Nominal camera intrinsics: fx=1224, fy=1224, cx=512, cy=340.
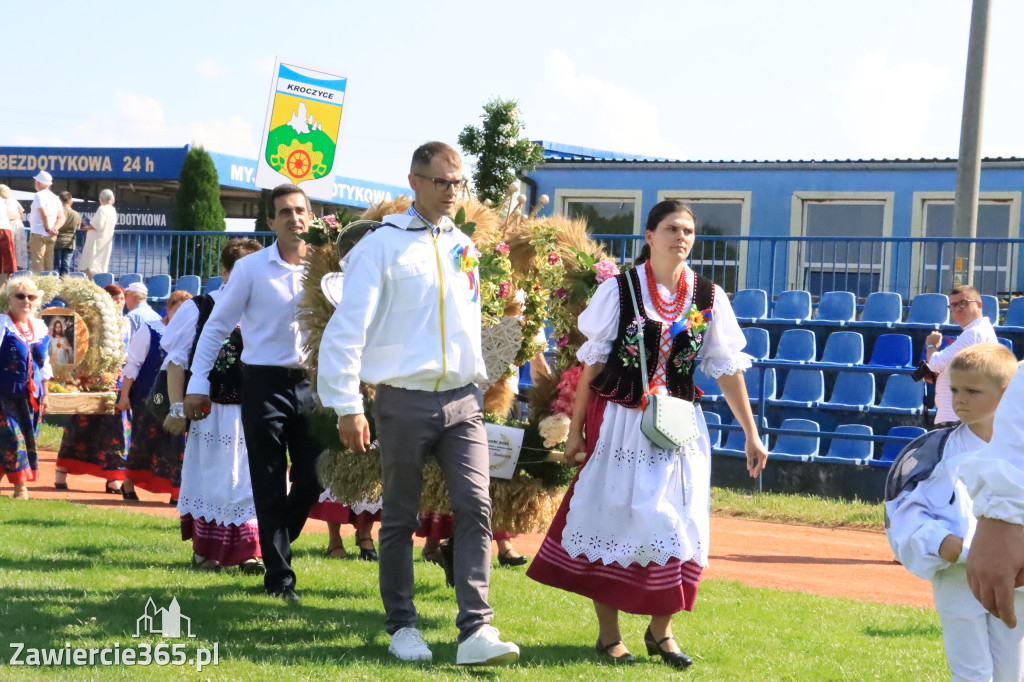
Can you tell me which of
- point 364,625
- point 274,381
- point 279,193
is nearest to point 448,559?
point 364,625

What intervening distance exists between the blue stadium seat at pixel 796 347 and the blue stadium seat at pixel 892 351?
68cm

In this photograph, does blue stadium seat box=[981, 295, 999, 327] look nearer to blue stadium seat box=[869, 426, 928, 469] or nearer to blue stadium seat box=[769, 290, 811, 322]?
blue stadium seat box=[869, 426, 928, 469]

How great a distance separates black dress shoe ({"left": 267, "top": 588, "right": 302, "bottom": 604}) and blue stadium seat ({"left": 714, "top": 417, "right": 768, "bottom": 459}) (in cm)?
752

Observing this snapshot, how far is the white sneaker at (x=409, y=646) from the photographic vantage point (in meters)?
5.19

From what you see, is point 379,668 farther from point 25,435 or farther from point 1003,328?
point 1003,328

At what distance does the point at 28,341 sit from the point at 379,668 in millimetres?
7185

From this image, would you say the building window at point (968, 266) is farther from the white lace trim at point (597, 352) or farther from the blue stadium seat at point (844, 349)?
the white lace trim at point (597, 352)

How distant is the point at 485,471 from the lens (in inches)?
211

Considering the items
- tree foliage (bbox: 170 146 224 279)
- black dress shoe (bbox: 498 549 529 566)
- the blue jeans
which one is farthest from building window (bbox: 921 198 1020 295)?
tree foliage (bbox: 170 146 224 279)

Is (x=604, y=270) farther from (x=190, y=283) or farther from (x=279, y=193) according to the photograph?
(x=190, y=283)

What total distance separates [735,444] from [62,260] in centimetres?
1324

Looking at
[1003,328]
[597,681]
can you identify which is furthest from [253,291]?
[1003,328]

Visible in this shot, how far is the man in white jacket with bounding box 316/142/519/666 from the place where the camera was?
5.11 meters

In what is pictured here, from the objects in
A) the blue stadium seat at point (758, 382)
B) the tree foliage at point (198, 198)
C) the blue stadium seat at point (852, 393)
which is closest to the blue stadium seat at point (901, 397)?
the blue stadium seat at point (852, 393)
